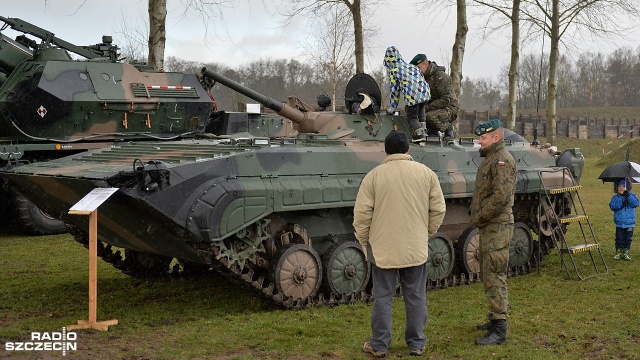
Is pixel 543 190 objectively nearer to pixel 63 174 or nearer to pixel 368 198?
pixel 368 198

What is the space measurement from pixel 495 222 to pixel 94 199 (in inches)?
141

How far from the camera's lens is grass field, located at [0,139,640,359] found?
23.3 ft

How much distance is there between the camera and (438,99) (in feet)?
36.8

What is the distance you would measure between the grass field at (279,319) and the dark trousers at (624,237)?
377 millimetres

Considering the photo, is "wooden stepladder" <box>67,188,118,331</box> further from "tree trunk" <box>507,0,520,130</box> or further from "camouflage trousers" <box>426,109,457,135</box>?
"tree trunk" <box>507,0,520,130</box>

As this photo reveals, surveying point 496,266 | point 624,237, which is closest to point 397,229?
point 496,266

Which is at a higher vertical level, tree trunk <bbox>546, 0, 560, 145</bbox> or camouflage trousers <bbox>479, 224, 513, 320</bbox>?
tree trunk <bbox>546, 0, 560, 145</bbox>

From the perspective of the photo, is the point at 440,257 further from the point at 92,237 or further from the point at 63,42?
the point at 63,42

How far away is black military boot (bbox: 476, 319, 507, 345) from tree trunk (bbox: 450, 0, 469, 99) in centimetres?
1412

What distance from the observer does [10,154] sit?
43.0 feet

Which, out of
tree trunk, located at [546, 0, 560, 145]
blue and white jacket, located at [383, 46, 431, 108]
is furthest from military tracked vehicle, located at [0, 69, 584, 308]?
tree trunk, located at [546, 0, 560, 145]

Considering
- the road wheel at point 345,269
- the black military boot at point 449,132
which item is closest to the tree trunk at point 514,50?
the black military boot at point 449,132

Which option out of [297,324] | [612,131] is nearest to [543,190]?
[297,324]

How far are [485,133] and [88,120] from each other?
26.5 feet
